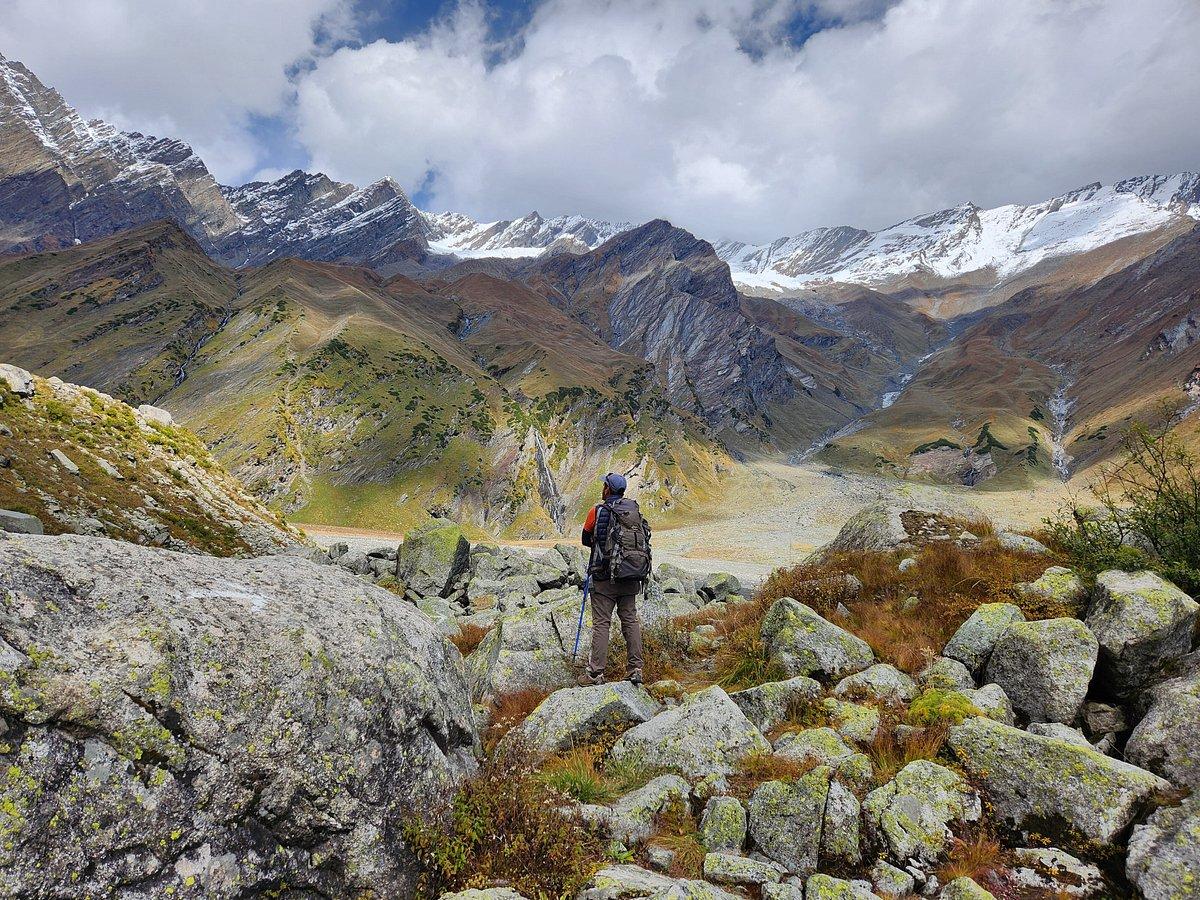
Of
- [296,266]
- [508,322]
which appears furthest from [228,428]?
[508,322]

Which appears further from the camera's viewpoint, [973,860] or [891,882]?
[973,860]

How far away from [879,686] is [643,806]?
13.7 feet

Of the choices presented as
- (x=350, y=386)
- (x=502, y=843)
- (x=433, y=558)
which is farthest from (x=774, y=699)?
(x=350, y=386)

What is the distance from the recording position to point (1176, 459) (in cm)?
915

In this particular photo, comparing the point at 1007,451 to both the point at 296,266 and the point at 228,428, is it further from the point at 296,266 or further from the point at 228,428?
the point at 296,266

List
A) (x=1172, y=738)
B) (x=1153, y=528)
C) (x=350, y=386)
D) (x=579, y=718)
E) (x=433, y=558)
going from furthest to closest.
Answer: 1. (x=350, y=386)
2. (x=433, y=558)
3. (x=1153, y=528)
4. (x=579, y=718)
5. (x=1172, y=738)

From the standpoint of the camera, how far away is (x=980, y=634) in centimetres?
839

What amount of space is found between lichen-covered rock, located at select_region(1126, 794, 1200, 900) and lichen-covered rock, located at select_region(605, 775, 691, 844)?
3827mm

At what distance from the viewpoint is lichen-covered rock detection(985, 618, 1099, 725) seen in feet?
23.0

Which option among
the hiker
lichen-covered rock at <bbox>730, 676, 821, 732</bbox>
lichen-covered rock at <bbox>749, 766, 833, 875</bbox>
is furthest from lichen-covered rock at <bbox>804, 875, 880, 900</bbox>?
the hiker

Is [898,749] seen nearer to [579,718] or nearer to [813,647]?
[813,647]

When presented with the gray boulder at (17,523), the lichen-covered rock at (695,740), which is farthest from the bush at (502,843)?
the gray boulder at (17,523)

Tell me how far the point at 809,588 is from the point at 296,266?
6514 inches

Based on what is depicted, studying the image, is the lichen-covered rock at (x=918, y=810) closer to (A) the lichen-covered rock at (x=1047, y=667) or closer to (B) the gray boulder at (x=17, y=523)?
(A) the lichen-covered rock at (x=1047, y=667)
